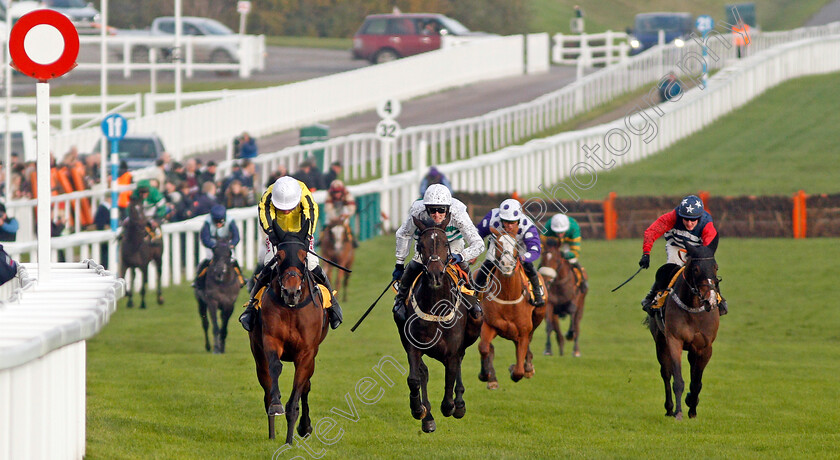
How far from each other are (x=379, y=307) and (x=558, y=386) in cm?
756

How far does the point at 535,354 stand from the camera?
58.4 feet

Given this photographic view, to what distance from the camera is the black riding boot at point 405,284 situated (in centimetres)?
1062

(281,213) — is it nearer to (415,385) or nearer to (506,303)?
(415,385)

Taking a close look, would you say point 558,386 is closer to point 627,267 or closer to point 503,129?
point 627,267

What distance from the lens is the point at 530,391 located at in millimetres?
13992

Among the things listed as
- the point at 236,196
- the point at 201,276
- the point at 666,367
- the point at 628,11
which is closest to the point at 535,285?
the point at 666,367

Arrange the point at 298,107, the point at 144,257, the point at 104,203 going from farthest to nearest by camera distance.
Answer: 1. the point at 298,107
2. the point at 104,203
3. the point at 144,257

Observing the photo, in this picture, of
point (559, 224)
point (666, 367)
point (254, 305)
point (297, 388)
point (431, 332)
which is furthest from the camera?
point (559, 224)

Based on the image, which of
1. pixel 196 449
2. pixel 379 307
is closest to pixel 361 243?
pixel 379 307

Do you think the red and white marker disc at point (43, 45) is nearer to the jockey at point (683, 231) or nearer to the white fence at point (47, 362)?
the white fence at point (47, 362)

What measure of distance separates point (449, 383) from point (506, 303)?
2.08m

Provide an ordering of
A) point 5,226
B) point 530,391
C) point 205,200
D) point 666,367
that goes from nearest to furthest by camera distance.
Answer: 1. point 666,367
2. point 530,391
3. point 5,226
4. point 205,200

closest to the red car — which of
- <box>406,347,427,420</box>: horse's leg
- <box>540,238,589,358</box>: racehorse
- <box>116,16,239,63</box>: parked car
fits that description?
<box>116,16,239,63</box>: parked car

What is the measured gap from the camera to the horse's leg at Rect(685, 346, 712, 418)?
39.8 feet
